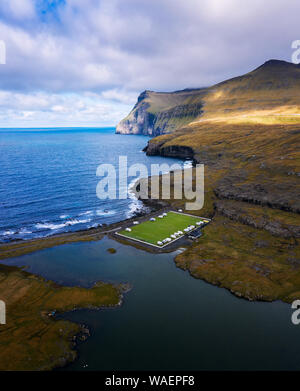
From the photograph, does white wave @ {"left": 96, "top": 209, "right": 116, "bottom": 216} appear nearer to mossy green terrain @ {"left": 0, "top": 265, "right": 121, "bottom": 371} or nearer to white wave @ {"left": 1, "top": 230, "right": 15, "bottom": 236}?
white wave @ {"left": 1, "top": 230, "right": 15, "bottom": 236}

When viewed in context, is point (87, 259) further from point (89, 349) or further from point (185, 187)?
point (185, 187)

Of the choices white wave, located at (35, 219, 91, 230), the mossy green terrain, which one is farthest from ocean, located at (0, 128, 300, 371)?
white wave, located at (35, 219, 91, 230)

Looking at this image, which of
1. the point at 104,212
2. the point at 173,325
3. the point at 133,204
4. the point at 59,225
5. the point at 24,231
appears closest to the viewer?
the point at 173,325

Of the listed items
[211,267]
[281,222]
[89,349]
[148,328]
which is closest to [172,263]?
[211,267]

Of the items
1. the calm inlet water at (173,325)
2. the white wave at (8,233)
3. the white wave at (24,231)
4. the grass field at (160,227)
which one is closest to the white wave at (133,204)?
the grass field at (160,227)

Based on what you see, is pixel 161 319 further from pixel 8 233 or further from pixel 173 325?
pixel 8 233

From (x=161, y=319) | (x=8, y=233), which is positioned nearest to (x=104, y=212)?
(x=8, y=233)
